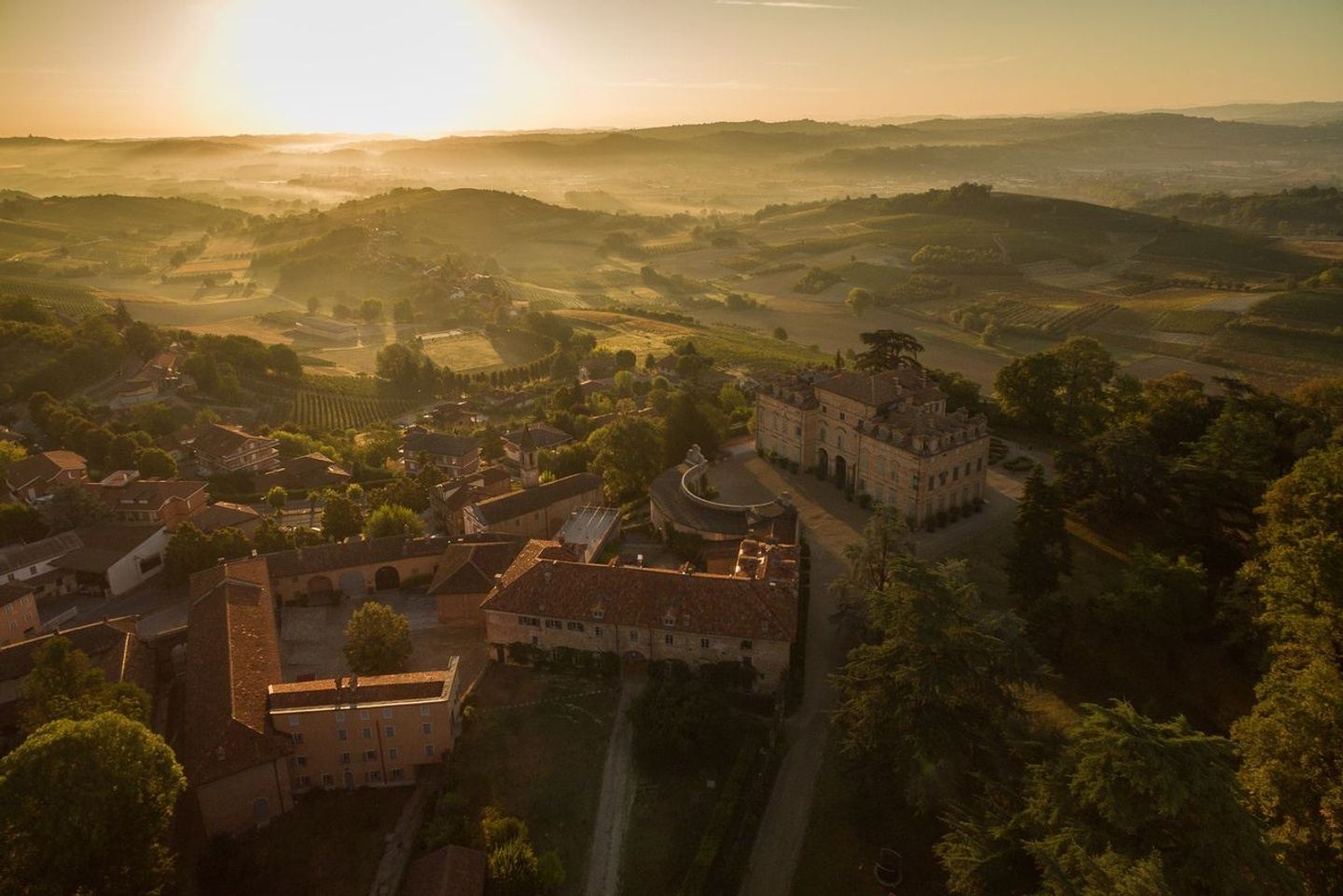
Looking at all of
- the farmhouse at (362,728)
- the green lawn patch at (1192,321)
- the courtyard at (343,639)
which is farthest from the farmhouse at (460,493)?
the green lawn patch at (1192,321)

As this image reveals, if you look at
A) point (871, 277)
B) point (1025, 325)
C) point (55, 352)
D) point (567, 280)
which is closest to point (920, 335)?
point (1025, 325)

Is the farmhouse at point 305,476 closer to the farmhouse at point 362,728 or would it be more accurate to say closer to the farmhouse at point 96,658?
the farmhouse at point 96,658

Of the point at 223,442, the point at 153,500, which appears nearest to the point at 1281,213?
the point at 223,442

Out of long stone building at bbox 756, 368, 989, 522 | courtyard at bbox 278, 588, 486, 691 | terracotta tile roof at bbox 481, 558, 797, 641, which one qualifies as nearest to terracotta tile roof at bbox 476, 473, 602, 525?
courtyard at bbox 278, 588, 486, 691

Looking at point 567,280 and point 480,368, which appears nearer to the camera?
point 480,368

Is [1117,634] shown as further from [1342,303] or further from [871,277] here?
[871,277]

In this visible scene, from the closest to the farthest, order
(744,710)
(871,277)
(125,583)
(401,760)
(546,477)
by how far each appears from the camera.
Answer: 1. (401,760)
2. (744,710)
3. (125,583)
4. (546,477)
5. (871,277)

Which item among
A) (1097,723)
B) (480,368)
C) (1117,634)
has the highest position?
(1097,723)
